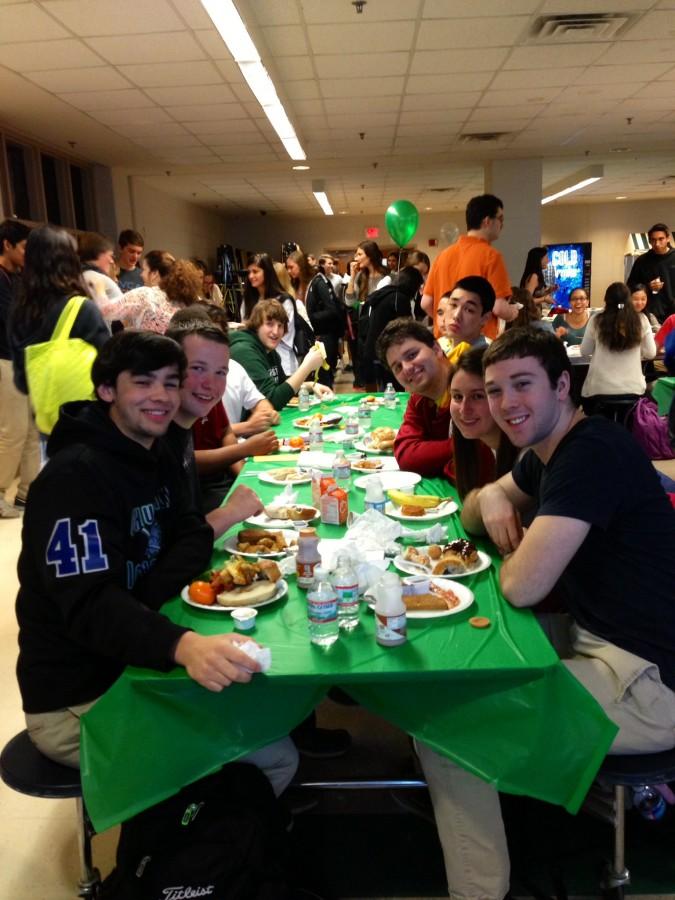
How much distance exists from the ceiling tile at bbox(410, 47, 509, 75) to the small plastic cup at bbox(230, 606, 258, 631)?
5114mm

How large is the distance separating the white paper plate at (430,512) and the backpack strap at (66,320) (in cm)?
191

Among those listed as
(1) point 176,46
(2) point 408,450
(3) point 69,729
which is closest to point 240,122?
(1) point 176,46

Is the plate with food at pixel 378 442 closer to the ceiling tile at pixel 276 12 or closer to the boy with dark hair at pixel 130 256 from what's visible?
the ceiling tile at pixel 276 12

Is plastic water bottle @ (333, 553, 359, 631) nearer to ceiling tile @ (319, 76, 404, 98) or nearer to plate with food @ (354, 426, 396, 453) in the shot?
plate with food @ (354, 426, 396, 453)

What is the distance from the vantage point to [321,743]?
86.9 inches

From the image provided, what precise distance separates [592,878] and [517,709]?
0.77 m

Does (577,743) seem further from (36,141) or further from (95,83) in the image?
(36,141)

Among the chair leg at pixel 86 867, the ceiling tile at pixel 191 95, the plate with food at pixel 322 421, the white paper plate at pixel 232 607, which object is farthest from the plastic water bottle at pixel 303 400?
the ceiling tile at pixel 191 95

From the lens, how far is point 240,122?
22.7ft

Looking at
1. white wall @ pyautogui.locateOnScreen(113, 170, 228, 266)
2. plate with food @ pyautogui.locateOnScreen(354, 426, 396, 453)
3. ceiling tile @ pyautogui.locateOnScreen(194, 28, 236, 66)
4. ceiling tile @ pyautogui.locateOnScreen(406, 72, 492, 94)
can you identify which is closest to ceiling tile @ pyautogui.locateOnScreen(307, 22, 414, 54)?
ceiling tile @ pyautogui.locateOnScreen(194, 28, 236, 66)

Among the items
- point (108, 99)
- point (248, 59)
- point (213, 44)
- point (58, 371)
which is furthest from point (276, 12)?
point (58, 371)

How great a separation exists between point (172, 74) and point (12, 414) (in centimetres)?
302

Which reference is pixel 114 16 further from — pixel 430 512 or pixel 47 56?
pixel 430 512

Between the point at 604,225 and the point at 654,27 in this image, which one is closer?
the point at 654,27
